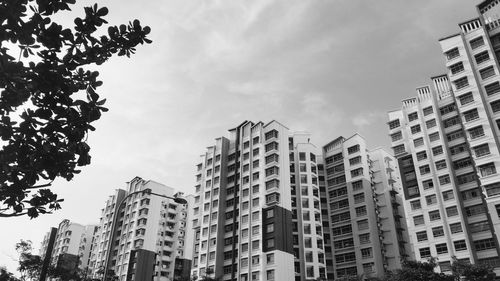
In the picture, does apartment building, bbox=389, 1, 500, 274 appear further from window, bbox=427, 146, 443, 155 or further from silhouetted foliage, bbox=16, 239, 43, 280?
silhouetted foliage, bbox=16, 239, 43, 280

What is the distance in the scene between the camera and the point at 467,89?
65.6m

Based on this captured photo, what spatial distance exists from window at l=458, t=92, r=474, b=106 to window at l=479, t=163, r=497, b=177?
1097cm

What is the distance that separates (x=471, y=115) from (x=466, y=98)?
3.16 meters

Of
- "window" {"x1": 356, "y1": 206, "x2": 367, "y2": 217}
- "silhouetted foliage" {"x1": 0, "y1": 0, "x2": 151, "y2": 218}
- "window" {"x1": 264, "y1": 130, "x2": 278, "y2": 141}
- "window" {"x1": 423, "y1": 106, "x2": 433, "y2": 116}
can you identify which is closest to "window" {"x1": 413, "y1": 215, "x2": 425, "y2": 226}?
"window" {"x1": 356, "y1": 206, "x2": 367, "y2": 217}

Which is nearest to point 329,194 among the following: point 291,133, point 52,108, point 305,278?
point 291,133

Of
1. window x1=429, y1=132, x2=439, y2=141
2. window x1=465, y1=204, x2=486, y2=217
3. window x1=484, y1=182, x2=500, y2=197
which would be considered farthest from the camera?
window x1=429, y1=132, x2=439, y2=141

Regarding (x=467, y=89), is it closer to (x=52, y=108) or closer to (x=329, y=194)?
(x=329, y=194)

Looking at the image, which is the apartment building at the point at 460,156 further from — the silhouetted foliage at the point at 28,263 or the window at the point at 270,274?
the silhouetted foliage at the point at 28,263

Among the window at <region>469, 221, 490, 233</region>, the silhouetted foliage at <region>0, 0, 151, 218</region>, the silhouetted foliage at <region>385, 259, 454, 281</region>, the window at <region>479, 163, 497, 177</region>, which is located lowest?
the silhouetted foliage at <region>0, 0, 151, 218</region>

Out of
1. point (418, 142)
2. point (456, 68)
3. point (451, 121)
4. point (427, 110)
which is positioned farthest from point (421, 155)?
point (456, 68)

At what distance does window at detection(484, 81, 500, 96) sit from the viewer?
206 feet

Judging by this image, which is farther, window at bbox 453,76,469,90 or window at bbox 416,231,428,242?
window at bbox 416,231,428,242

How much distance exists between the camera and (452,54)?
228 feet

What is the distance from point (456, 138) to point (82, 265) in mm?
107506
